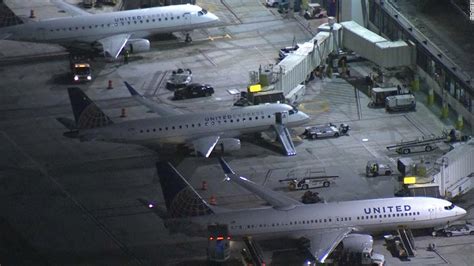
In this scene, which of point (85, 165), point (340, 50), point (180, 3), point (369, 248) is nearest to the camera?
point (369, 248)

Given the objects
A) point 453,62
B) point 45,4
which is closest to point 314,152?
point 453,62

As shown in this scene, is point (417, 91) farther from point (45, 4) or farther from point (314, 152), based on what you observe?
point (45, 4)

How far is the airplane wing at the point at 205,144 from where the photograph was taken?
130375 millimetres

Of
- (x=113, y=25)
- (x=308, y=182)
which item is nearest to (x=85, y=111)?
(x=308, y=182)

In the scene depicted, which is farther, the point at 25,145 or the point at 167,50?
the point at 167,50

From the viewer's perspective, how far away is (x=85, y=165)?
13250 cm

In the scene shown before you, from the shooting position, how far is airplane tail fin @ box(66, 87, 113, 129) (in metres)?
130

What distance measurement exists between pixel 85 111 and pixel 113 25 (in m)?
35.9

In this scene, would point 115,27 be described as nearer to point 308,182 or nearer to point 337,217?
point 308,182

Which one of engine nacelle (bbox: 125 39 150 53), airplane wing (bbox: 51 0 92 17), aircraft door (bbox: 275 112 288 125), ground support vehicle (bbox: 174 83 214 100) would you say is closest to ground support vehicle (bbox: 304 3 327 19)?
engine nacelle (bbox: 125 39 150 53)

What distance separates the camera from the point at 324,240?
10962 cm

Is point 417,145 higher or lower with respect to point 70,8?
lower

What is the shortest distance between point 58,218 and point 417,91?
4625 centimetres

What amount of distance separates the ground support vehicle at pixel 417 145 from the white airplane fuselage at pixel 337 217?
1959cm
